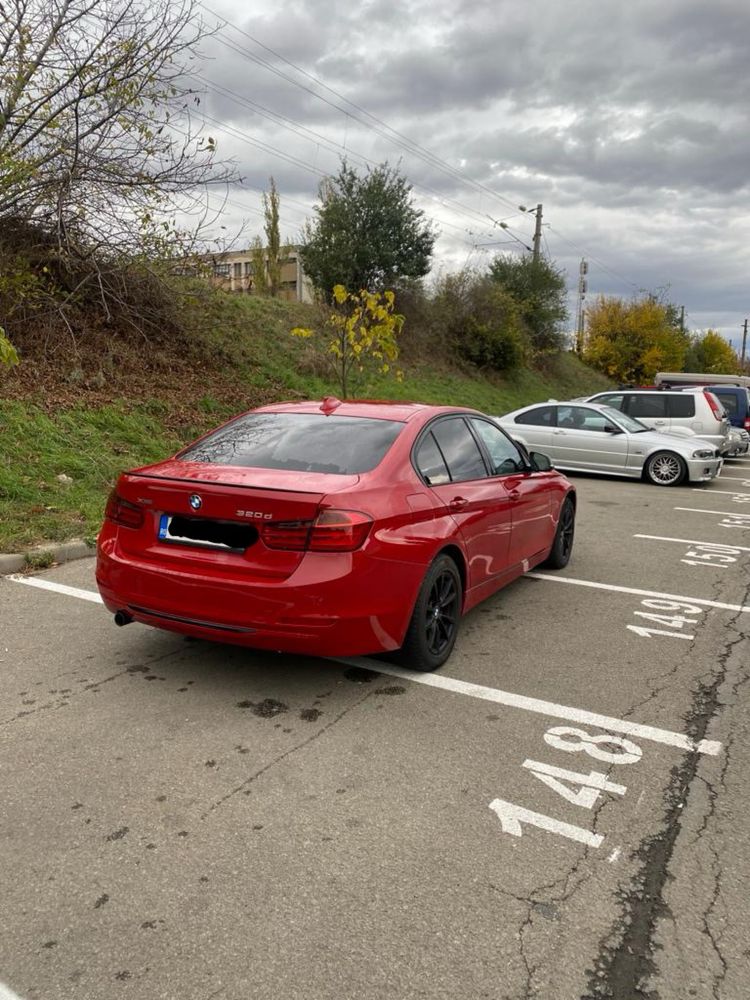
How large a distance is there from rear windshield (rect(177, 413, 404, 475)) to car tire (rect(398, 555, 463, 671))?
731mm

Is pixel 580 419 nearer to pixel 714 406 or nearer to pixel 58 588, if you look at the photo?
pixel 714 406

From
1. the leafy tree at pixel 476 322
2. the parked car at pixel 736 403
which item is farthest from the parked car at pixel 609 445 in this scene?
the leafy tree at pixel 476 322

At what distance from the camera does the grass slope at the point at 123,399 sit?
777 centimetres

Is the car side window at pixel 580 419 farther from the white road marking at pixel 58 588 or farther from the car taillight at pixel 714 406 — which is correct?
the white road marking at pixel 58 588

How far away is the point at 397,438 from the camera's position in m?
4.43

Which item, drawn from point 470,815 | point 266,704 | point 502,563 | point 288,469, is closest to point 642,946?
point 470,815

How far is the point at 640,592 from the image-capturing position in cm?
626

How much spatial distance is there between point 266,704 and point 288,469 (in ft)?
4.07

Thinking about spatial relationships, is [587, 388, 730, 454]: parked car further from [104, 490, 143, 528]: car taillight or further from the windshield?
[104, 490, 143, 528]: car taillight

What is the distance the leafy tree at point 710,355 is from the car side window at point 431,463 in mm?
60391

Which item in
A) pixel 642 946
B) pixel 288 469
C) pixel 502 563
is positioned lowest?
pixel 642 946

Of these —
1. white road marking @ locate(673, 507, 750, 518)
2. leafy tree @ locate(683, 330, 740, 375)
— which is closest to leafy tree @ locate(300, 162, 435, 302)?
white road marking @ locate(673, 507, 750, 518)

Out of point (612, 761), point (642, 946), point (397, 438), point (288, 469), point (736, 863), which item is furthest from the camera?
point (397, 438)

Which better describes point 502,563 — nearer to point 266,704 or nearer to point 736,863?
point 266,704
